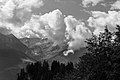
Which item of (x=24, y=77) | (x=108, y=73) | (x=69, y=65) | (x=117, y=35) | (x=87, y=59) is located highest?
(x=69, y=65)

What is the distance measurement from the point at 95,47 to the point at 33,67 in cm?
5472

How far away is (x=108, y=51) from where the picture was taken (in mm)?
30422

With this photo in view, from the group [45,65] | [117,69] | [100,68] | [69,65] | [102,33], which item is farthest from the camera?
[69,65]

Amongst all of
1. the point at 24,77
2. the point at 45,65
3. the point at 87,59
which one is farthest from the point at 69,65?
the point at 87,59

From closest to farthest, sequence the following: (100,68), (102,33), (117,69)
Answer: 1. (117,69)
2. (100,68)
3. (102,33)

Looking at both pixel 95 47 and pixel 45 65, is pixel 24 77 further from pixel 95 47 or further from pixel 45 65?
pixel 95 47

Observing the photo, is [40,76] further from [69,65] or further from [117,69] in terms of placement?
[117,69]

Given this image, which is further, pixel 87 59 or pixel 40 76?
pixel 40 76

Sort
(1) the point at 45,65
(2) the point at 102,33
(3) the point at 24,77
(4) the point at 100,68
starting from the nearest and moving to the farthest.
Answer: (4) the point at 100,68 → (2) the point at 102,33 → (3) the point at 24,77 → (1) the point at 45,65

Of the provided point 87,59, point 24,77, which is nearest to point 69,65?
point 24,77

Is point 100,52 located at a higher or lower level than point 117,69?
Result: higher

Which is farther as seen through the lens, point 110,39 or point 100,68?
point 110,39

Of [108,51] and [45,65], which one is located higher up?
[45,65]

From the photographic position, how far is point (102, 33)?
107 feet
